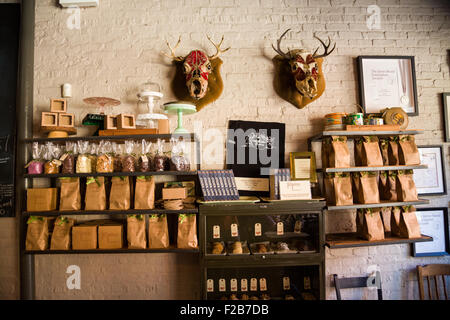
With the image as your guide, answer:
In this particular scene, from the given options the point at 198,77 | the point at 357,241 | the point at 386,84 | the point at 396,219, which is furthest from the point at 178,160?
the point at 386,84

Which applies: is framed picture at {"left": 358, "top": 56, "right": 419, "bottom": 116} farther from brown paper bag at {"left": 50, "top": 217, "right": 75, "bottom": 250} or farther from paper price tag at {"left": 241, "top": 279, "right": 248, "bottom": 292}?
brown paper bag at {"left": 50, "top": 217, "right": 75, "bottom": 250}

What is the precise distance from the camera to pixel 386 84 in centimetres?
279

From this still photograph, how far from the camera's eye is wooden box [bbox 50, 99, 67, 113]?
244 cm

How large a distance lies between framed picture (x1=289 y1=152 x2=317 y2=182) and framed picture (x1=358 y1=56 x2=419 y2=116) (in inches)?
34.2

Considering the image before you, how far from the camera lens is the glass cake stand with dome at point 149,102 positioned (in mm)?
2393

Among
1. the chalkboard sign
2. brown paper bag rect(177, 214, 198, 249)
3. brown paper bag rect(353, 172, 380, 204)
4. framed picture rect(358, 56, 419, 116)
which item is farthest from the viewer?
framed picture rect(358, 56, 419, 116)

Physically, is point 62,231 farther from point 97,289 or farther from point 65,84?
point 65,84

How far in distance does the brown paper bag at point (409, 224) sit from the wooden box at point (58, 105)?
3.51 meters

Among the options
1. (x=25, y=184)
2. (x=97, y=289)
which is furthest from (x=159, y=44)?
(x=97, y=289)

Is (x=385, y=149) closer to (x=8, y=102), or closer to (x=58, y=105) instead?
(x=58, y=105)

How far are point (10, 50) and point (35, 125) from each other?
0.85 metres

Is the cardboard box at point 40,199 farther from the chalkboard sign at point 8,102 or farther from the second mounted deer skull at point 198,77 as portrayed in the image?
the second mounted deer skull at point 198,77

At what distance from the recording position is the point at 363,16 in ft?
9.29

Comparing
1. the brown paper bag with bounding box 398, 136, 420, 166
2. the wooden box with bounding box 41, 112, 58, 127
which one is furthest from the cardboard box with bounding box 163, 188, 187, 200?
the brown paper bag with bounding box 398, 136, 420, 166
